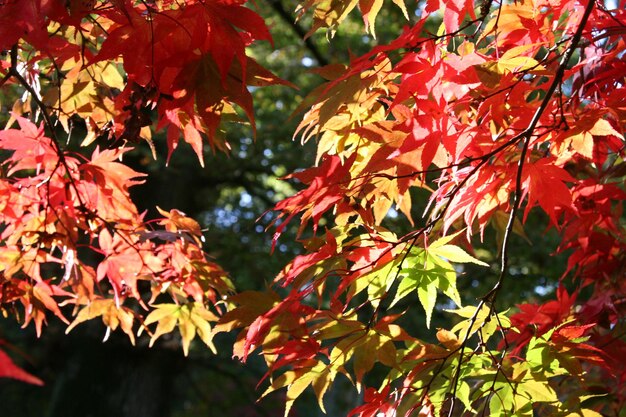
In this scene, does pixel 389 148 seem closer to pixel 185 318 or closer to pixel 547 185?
pixel 547 185

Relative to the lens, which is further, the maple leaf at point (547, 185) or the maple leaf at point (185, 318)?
the maple leaf at point (185, 318)

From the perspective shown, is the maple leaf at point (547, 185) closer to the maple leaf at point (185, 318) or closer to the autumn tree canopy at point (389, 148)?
the autumn tree canopy at point (389, 148)

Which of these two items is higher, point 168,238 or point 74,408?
point 168,238

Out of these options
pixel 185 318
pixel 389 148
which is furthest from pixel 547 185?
pixel 185 318

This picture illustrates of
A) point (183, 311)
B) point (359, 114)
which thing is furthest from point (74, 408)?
point (359, 114)

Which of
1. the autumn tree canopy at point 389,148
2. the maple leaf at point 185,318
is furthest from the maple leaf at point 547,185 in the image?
Result: the maple leaf at point 185,318

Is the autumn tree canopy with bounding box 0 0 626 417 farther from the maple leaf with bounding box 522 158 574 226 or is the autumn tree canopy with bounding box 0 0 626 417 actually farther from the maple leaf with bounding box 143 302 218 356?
the maple leaf with bounding box 143 302 218 356

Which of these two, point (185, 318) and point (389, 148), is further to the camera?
point (185, 318)

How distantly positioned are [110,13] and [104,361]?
15.0 feet

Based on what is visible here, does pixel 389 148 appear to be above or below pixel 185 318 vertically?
above

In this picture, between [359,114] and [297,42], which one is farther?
[297,42]

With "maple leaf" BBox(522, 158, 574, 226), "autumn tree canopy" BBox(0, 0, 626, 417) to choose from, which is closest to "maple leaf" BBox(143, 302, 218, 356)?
"autumn tree canopy" BBox(0, 0, 626, 417)

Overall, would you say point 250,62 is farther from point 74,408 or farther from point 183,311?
point 74,408

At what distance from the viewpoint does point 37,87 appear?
149 centimetres
